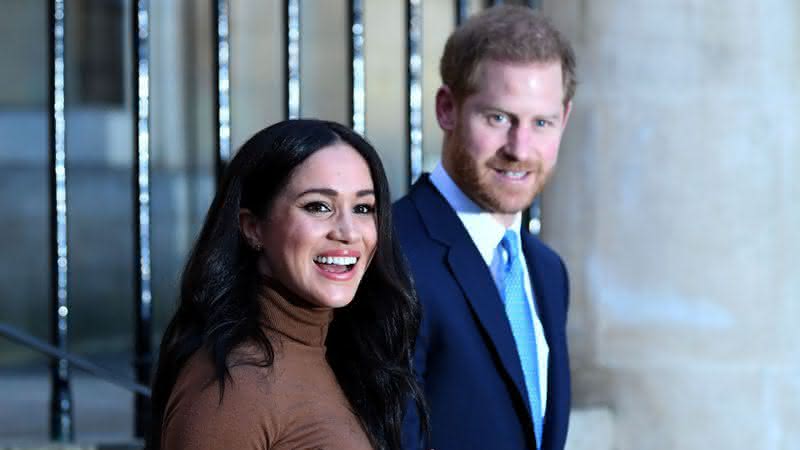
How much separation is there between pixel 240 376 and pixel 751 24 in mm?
2734

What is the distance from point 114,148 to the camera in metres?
8.32

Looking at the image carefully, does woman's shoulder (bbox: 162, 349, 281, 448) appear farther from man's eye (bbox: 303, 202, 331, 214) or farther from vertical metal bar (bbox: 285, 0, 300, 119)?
vertical metal bar (bbox: 285, 0, 300, 119)

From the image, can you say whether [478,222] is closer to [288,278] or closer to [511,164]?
[511,164]

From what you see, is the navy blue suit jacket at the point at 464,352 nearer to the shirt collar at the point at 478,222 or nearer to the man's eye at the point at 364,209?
the shirt collar at the point at 478,222

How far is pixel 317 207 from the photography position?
2479 millimetres

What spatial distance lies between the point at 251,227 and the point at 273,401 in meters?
0.34

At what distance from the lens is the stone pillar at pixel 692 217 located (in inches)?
179

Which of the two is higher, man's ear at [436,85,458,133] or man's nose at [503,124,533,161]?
man's ear at [436,85,458,133]

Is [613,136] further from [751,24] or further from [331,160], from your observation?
[331,160]

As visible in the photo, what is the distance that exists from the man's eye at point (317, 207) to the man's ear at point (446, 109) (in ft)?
2.48

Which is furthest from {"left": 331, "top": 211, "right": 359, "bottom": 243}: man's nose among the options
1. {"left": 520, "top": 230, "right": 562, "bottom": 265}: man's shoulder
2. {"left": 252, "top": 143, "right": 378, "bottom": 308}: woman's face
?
{"left": 520, "top": 230, "right": 562, "bottom": 265}: man's shoulder

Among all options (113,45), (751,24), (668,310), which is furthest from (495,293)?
(113,45)

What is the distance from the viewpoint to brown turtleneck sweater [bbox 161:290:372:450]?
7.36 ft

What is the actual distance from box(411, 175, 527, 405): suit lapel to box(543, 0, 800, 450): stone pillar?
1.51 metres
